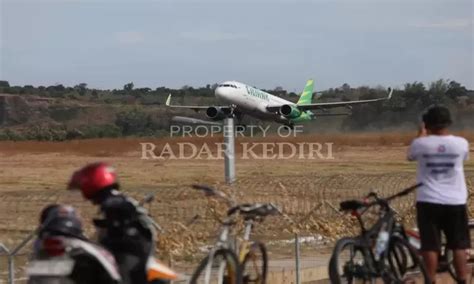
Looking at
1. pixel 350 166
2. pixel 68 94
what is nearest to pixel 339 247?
pixel 350 166

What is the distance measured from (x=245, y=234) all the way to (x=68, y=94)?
372 ft

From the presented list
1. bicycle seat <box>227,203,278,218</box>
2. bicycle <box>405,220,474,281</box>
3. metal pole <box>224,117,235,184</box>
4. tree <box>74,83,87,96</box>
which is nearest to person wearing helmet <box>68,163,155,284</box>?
bicycle seat <box>227,203,278,218</box>

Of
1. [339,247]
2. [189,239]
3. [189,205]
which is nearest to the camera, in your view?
[339,247]

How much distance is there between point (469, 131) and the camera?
5350 centimetres

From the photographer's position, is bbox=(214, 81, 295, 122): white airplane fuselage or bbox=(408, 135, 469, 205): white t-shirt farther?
bbox=(214, 81, 295, 122): white airplane fuselage

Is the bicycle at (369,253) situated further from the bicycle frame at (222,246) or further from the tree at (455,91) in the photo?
the tree at (455,91)

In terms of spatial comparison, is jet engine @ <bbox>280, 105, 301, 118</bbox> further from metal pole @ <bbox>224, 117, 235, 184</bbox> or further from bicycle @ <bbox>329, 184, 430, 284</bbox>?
bicycle @ <bbox>329, 184, 430, 284</bbox>

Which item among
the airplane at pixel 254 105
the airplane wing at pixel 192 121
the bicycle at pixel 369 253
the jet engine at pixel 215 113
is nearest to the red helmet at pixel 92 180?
the bicycle at pixel 369 253

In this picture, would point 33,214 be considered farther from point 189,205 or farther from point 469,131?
point 469,131

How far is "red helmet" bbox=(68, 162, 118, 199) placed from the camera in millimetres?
8203

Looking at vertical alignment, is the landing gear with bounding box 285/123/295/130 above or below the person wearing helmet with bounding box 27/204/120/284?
above

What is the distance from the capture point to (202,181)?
29969 millimetres

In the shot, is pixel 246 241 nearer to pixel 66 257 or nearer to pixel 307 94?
pixel 66 257

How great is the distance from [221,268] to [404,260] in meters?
1.77
